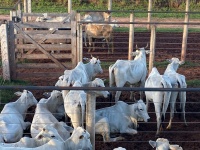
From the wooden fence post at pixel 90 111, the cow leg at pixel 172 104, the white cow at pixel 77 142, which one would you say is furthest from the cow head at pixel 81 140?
the cow leg at pixel 172 104

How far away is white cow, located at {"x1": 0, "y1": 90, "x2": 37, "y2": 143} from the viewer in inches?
274

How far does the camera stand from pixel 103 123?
23.9ft

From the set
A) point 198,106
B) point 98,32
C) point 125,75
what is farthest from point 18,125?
point 98,32

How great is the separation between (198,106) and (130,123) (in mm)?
2121

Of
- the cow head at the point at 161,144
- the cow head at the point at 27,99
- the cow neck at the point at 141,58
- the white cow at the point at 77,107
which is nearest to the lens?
the cow head at the point at 161,144

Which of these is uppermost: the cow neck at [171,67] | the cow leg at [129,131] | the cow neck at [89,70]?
the cow neck at [171,67]

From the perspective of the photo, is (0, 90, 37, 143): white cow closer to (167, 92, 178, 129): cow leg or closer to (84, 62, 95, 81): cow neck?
(84, 62, 95, 81): cow neck

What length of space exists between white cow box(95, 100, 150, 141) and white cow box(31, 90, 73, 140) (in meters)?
0.89

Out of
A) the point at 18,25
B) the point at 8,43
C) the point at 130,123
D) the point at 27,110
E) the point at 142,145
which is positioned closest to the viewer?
the point at 142,145

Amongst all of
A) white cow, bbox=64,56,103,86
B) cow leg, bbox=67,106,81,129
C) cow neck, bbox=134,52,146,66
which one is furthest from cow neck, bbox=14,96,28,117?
cow neck, bbox=134,52,146,66

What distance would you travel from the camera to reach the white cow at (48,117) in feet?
21.6

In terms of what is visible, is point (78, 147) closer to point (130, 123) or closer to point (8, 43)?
point (130, 123)

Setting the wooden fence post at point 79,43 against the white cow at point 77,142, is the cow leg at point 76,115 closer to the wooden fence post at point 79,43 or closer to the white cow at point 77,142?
the white cow at point 77,142

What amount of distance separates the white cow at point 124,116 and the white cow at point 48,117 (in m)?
0.89
